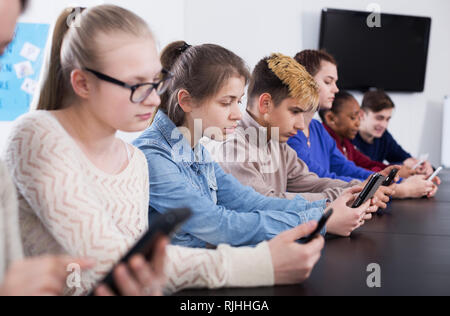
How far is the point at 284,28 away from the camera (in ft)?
13.5

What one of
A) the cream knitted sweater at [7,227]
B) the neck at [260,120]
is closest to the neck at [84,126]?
the cream knitted sweater at [7,227]

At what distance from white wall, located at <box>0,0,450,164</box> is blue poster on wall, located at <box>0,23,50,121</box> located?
0.28ft

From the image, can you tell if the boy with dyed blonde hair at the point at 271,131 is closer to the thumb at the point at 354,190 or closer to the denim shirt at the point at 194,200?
the thumb at the point at 354,190

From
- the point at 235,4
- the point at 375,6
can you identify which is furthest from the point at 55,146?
the point at 375,6

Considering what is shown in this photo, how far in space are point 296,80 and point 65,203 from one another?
1173 millimetres

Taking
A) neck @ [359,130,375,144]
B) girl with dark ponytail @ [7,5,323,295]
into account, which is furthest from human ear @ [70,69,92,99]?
neck @ [359,130,375,144]

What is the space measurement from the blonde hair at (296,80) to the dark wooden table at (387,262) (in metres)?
0.50

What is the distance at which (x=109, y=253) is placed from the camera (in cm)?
75

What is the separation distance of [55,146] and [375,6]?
13.9ft

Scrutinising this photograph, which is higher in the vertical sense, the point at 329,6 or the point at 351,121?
the point at 329,6

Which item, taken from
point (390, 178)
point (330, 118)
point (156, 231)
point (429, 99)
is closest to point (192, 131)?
point (156, 231)

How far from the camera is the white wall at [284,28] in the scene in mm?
3455

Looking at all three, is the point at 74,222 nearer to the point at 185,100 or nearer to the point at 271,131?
the point at 185,100

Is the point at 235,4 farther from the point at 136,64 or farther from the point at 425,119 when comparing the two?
the point at 136,64
